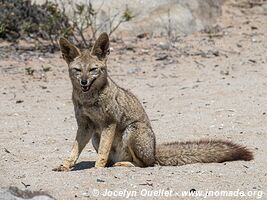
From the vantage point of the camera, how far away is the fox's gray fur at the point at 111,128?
22.6 ft

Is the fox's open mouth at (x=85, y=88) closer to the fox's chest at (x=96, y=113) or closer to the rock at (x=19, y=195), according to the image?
the fox's chest at (x=96, y=113)

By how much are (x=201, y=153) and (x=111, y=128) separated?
95cm

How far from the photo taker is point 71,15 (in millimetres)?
15023

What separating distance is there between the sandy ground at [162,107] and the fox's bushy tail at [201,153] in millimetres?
102

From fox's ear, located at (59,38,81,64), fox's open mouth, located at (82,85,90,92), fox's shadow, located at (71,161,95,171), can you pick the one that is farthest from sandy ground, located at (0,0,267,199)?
fox's ear, located at (59,38,81,64)

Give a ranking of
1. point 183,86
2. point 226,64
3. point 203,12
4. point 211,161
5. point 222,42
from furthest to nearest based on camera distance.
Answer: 1. point 203,12
2. point 222,42
3. point 226,64
4. point 183,86
5. point 211,161

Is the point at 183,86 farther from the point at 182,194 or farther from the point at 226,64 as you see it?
the point at 182,194

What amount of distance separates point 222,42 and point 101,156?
814cm

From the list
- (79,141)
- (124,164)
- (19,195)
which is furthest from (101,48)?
(19,195)

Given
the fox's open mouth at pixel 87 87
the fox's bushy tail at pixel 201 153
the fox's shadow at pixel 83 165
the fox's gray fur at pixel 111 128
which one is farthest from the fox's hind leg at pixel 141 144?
the fox's open mouth at pixel 87 87

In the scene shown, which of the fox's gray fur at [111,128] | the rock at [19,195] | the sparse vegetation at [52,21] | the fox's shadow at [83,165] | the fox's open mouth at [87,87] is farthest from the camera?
the sparse vegetation at [52,21]

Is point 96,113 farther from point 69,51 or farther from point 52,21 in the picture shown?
point 52,21

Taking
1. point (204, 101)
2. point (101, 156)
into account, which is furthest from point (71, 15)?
point (101, 156)

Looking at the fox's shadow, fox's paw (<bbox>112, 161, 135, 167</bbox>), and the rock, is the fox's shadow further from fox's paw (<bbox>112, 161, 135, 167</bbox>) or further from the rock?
the rock
